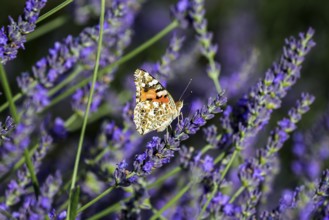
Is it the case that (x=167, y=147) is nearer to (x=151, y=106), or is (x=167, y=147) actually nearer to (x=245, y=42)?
(x=151, y=106)

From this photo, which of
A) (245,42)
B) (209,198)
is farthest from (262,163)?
(245,42)

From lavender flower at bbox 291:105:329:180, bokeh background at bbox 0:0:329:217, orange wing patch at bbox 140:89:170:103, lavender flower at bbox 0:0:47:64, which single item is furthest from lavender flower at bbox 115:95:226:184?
bokeh background at bbox 0:0:329:217

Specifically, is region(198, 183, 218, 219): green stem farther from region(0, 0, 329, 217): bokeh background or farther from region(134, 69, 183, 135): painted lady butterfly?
region(0, 0, 329, 217): bokeh background

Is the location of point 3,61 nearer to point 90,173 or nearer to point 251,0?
point 90,173

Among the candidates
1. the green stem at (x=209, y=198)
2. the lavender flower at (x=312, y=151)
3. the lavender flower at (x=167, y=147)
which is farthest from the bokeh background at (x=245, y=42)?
the lavender flower at (x=167, y=147)

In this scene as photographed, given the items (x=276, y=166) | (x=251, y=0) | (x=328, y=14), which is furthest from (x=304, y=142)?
(x=251, y=0)
